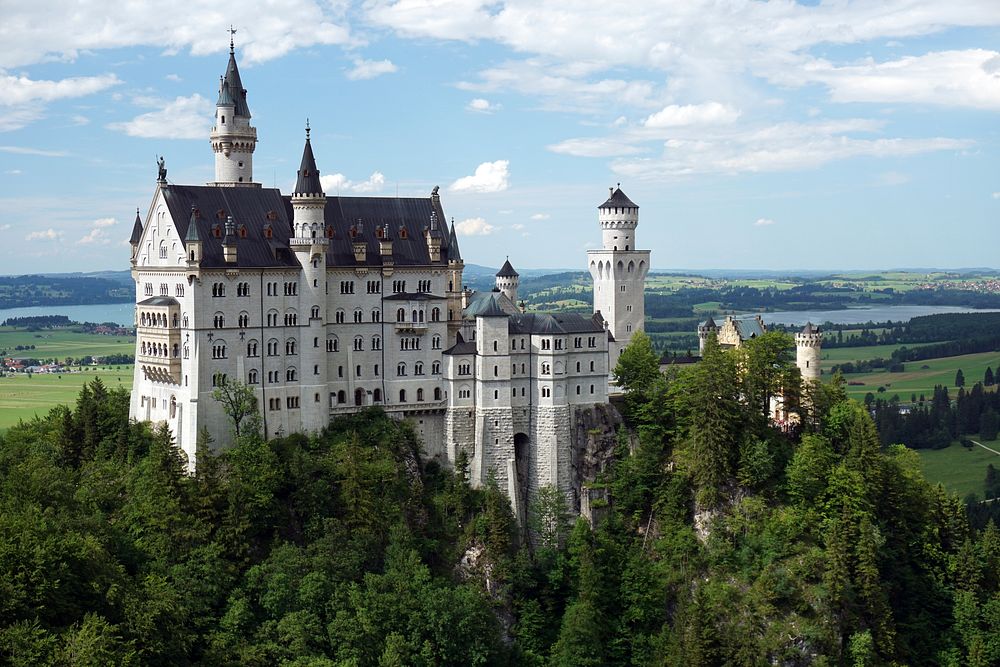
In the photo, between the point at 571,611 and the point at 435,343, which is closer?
the point at 571,611

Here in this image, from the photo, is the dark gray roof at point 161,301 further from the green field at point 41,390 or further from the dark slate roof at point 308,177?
the green field at point 41,390

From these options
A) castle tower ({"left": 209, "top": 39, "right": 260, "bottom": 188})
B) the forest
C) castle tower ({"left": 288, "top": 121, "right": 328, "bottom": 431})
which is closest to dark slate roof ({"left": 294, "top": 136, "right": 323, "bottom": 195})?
castle tower ({"left": 288, "top": 121, "right": 328, "bottom": 431})

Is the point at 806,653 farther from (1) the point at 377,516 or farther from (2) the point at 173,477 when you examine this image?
(2) the point at 173,477

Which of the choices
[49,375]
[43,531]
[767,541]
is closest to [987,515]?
[767,541]

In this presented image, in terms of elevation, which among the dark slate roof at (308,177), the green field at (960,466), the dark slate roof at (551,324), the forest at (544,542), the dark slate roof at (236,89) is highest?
the dark slate roof at (236,89)

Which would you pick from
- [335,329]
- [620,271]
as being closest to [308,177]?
[335,329]

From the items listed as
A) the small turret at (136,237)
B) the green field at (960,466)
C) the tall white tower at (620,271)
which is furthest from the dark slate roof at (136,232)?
the green field at (960,466)

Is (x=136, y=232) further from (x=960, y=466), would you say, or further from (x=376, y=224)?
(x=960, y=466)
